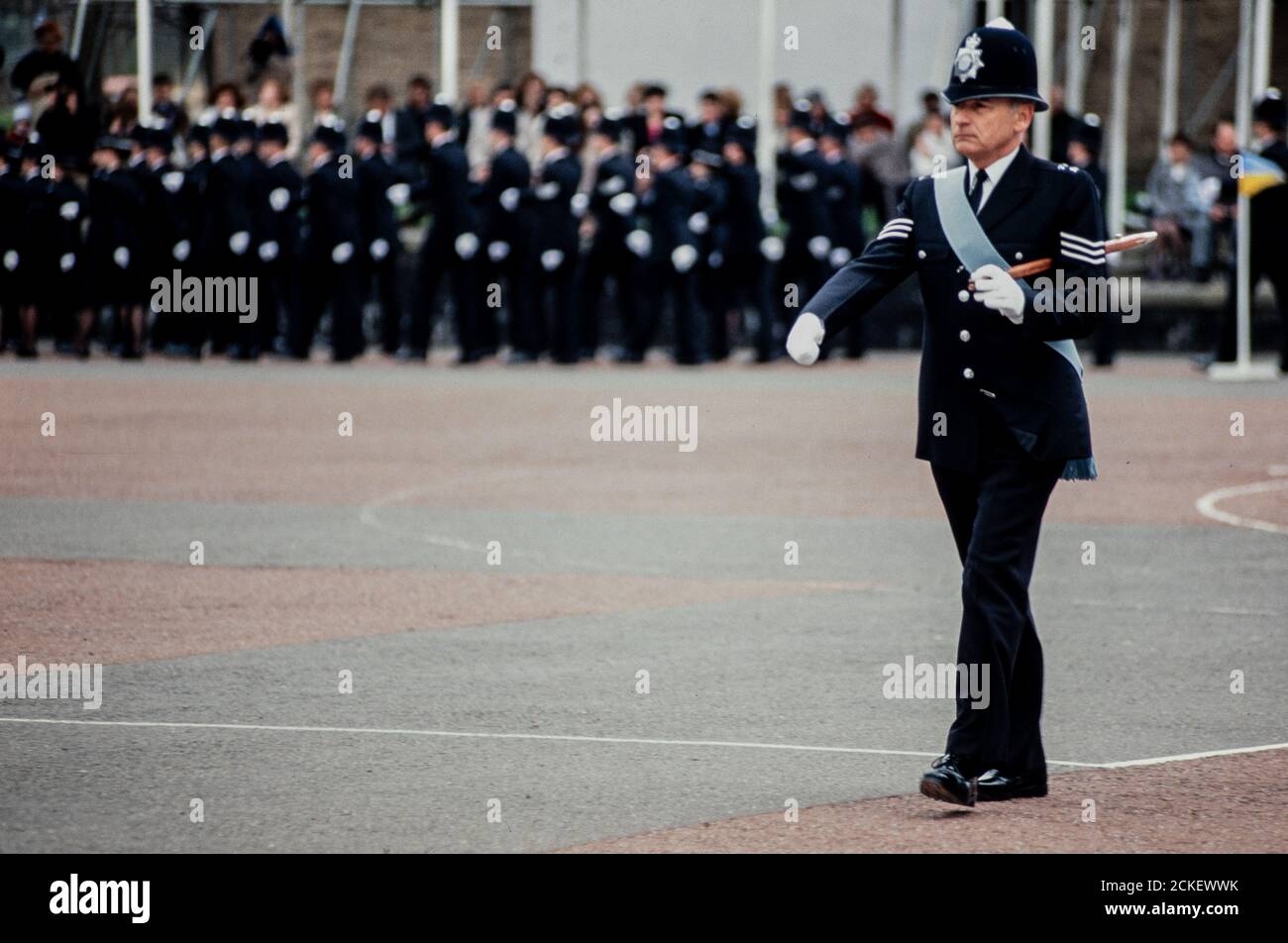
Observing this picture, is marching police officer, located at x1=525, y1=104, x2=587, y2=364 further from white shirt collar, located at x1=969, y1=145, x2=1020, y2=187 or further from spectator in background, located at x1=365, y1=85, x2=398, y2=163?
white shirt collar, located at x1=969, y1=145, x2=1020, y2=187

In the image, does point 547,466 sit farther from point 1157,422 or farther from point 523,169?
point 523,169

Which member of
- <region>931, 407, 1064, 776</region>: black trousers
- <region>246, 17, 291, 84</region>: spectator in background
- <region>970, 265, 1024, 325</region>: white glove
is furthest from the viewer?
<region>246, 17, 291, 84</region>: spectator in background

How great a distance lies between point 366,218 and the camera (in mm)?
23422

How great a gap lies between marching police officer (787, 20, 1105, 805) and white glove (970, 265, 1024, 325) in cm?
9

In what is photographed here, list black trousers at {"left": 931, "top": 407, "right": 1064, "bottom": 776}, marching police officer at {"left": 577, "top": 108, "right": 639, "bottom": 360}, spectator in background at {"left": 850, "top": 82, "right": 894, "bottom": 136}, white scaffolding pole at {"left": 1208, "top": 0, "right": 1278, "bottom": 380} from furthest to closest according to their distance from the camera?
spectator in background at {"left": 850, "top": 82, "right": 894, "bottom": 136}, marching police officer at {"left": 577, "top": 108, "right": 639, "bottom": 360}, white scaffolding pole at {"left": 1208, "top": 0, "right": 1278, "bottom": 380}, black trousers at {"left": 931, "top": 407, "right": 1064, "bottom": 776}

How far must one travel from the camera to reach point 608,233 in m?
23.3

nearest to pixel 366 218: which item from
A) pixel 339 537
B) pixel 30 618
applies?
pixel 339 537

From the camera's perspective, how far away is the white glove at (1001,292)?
6141mm

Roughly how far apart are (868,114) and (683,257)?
333 cm

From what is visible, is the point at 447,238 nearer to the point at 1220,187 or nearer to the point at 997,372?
the point at 1220,187

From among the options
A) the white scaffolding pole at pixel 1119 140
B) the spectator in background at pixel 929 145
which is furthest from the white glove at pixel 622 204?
the white scaffolding pole at pixel 1119 140

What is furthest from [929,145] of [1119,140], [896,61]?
[896,61]

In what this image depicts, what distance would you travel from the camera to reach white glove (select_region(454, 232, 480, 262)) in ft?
76.2

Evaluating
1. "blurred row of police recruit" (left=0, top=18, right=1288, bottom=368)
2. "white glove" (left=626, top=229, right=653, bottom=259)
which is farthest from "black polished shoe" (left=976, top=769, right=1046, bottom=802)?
"white glove" (left=626, top=229, right=653, bottom=259)
